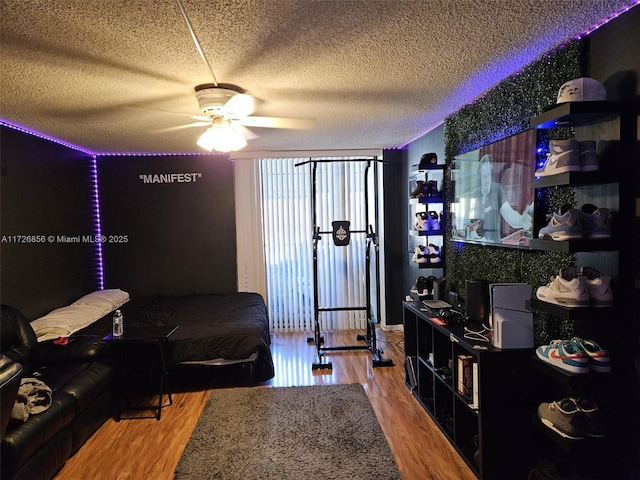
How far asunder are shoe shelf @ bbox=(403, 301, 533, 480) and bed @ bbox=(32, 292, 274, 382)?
1.52 m

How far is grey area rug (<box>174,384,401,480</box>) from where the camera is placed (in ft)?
7.98

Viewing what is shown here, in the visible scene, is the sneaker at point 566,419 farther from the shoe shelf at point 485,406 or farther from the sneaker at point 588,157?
the sneaker at point 588,157

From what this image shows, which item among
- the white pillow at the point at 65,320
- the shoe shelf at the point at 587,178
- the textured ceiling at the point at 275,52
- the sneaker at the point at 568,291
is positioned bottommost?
the white pillow at the point at 65,320

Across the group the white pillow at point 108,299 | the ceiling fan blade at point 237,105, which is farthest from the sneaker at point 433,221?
the white pillow at point 108,299

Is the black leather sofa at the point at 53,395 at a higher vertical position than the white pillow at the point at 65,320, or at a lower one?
lower

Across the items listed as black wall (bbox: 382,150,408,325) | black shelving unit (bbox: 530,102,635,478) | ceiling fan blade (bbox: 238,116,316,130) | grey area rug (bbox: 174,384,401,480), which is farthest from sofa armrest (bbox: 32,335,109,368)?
black wall (bbox: 382,150,408,325)

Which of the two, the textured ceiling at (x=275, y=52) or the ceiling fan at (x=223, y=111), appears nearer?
the textured ceiling at (x=275, y=52)

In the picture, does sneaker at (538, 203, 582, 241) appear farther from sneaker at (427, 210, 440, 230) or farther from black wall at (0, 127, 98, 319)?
black wall at (0, 127, 98, 319)

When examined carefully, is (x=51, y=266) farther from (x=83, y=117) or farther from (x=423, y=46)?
(x=423, y=46)

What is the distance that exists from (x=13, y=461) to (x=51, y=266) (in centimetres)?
252

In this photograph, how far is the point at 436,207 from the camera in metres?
3.98

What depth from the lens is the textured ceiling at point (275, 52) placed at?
172 cm

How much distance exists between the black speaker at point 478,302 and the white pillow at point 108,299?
372 centimetres

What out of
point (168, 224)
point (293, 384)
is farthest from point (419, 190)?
point (168, 224)
